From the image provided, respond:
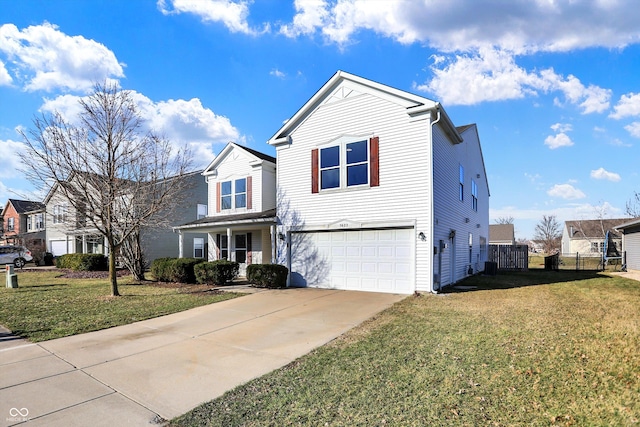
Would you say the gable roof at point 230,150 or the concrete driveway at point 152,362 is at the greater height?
the gable roof at point 230,150

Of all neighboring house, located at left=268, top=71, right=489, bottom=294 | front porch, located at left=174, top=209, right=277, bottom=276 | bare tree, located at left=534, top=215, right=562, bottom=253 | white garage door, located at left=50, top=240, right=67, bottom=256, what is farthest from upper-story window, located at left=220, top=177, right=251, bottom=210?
bare tree, located at left=534, top=215, right=562, bottom=253

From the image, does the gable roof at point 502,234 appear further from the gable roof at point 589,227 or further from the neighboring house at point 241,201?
the neighboring house at point 241,201

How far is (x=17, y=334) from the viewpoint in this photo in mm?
6922

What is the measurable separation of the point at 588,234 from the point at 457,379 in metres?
61.6

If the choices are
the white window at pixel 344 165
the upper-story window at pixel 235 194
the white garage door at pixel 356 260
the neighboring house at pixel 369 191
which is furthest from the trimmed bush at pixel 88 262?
the white window at pixel 344 165

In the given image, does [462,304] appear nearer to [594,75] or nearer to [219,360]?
[219,360]

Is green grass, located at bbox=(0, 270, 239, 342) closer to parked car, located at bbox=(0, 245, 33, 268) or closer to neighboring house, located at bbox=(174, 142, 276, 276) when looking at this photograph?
neighboring house, located at bbox=(174, 142, 276, 276)

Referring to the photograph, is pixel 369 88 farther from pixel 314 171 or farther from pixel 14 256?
pixel 14 256

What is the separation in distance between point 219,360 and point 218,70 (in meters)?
11.7

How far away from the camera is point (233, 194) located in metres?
18.5

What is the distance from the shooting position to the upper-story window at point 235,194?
17969mm

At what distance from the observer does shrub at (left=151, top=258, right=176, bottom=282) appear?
52.1 ft
